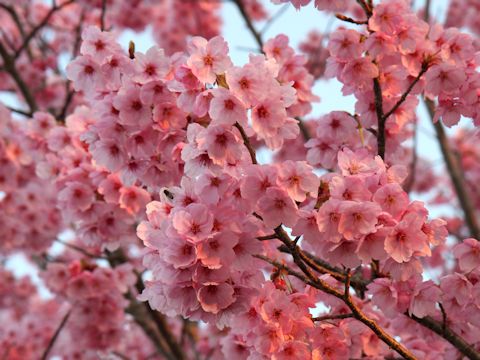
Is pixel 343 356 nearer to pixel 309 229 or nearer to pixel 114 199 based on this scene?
pixel 309 229

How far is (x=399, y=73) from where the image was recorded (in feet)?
8.95

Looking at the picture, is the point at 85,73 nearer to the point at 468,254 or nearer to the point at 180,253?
the point at 180,253

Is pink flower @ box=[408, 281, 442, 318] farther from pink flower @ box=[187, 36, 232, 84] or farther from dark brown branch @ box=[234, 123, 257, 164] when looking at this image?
pink flower @ box=[187, 36, 232, 84]

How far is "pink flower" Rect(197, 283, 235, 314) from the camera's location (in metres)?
2.04

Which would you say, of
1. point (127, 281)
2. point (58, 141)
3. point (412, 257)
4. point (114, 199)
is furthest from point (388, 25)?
point (127, 281)

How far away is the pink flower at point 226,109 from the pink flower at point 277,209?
0.25 m

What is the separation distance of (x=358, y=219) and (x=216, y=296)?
1.64 ft

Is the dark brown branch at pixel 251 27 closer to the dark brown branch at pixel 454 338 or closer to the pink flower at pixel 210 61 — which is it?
the pink flower at pixel 210 61

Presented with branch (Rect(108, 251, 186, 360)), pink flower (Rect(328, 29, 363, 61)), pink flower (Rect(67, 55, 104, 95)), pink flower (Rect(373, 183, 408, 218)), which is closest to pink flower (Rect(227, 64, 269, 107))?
pink flower (Rect(373, 183, 408, 218))

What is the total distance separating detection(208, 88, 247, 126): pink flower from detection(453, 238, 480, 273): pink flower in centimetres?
93

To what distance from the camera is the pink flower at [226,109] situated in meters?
2.02

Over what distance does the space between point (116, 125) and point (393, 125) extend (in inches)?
47.6

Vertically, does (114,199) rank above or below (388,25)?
below

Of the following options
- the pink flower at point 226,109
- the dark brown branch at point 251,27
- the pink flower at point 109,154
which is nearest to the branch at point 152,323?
the pink flower at point 109,154
